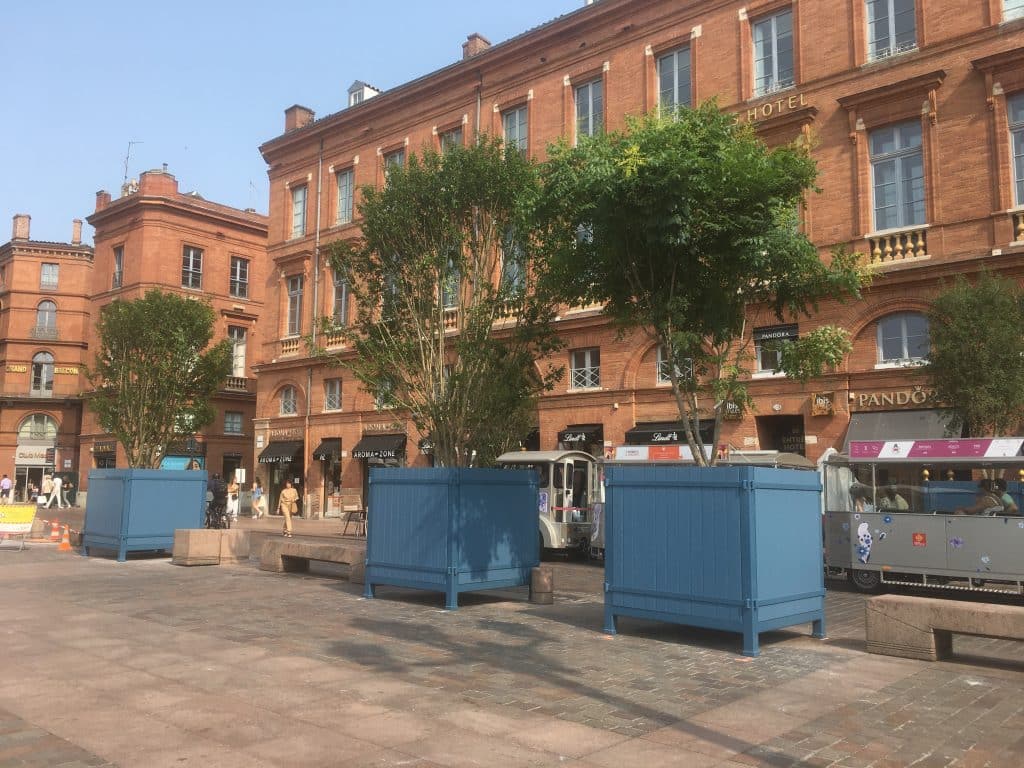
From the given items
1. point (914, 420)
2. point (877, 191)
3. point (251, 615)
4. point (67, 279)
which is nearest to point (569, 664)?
point (251, 615)

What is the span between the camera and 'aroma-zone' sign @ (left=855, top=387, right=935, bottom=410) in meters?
20.6

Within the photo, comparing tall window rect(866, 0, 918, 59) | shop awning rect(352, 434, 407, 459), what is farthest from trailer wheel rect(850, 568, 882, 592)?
shop awning rect(352, 434, 407, 459)

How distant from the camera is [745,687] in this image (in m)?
7.41

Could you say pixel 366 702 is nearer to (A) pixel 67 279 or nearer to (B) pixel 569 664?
(B) pixel 569 664

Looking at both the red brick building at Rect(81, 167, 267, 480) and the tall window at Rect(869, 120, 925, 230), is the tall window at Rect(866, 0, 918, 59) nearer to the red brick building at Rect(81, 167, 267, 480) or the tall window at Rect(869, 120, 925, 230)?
the tall window at Rect(869, 120, 925, 230)

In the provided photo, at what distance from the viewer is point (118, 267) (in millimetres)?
47344

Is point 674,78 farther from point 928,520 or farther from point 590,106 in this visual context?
point 928,520

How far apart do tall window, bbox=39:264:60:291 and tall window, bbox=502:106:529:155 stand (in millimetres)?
38527

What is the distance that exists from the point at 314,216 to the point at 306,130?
383 centimetres

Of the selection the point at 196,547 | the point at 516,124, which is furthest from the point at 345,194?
the point at 196,547

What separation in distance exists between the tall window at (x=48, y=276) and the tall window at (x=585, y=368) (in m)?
42.4

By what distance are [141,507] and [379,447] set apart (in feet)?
48.5

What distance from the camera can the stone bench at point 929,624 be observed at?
8.14 meters

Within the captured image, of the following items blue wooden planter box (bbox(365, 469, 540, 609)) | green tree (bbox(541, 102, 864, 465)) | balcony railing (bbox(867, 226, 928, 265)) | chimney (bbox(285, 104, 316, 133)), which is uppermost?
chimney (bbox(285, 104, 316, 133))
